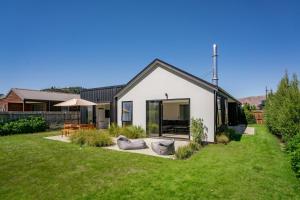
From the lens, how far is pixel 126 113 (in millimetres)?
16156

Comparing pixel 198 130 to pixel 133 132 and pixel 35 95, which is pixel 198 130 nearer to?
pixel 133 132

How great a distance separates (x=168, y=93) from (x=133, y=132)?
3.46m

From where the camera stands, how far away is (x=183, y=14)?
12.4 m

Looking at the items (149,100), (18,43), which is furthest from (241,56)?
(18,43)

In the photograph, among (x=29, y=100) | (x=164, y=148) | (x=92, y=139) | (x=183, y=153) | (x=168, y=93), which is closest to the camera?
(x=183, y=153)

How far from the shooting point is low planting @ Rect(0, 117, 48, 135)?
16.3m

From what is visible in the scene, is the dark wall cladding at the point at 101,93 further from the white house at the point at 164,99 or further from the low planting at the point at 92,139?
the low planting at the point at 92,139

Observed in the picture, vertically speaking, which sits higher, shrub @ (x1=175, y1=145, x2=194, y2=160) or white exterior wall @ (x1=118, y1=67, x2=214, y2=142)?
white exterior wall @ (x1=118, y1=67, x2=214, y2=142)

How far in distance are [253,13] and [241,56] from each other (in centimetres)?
587

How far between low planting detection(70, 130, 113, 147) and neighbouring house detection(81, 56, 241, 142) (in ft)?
12.1

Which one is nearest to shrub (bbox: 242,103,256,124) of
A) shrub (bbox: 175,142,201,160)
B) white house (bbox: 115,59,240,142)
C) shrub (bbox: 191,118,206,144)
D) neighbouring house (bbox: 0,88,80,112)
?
white house (bbox: 115,59,240,142)

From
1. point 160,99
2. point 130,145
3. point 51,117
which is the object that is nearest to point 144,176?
point 130,145

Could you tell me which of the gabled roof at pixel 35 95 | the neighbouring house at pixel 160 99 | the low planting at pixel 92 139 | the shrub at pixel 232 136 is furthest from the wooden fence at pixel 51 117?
the shrub at pixel 232 136

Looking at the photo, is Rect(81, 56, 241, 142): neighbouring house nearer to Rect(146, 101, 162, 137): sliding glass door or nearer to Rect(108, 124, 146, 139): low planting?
Rect(146, 101, 162, 137): sliding glass door
